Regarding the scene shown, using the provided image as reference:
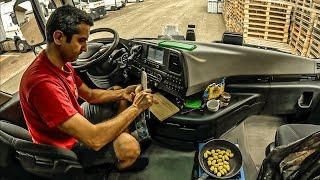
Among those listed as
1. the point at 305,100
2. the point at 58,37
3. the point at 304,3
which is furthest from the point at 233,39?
the point at 304,3

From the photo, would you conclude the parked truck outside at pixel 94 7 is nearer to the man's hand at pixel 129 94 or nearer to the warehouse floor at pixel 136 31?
the warehouse floor at pixel 136 31

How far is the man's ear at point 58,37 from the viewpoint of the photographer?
5.92 ft

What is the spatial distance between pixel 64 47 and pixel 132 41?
1087mm

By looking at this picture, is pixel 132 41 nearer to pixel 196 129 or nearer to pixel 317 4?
pixel 196 129

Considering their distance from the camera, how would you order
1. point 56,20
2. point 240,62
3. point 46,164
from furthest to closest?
point 240,62, point 46,164, point 56,20

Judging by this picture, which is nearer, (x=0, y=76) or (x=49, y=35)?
(x=49, y=35)

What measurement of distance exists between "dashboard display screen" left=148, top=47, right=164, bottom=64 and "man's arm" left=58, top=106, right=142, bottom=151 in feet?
1.78

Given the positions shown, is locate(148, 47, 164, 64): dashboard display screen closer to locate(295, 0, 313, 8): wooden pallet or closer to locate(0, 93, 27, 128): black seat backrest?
A: locate(0, 93, 27, 128): black seat backrest

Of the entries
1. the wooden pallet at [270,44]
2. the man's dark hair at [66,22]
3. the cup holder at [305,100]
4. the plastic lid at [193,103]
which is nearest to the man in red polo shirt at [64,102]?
the man's dark hair at [66,22]

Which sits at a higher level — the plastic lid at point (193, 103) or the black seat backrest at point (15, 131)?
the plastic lid at point (193, 103)

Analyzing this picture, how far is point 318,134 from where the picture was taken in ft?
4.79

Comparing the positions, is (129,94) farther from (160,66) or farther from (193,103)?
(193,103)

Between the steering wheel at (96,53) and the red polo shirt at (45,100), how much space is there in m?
0.67

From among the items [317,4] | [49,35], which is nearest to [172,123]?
A: [49,35]
